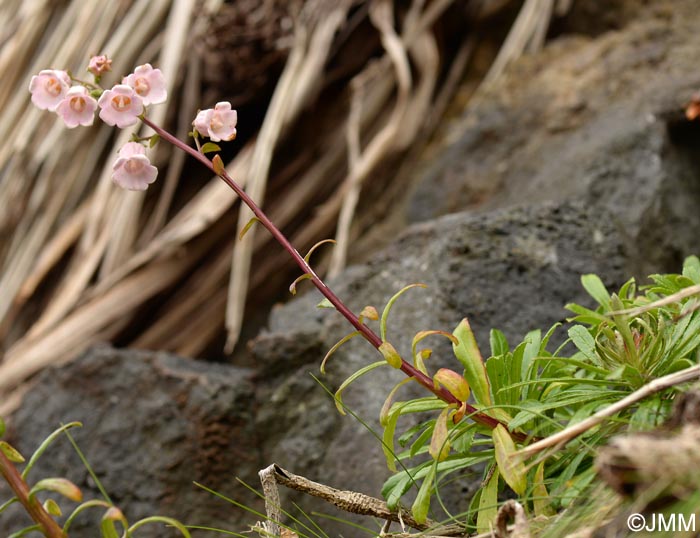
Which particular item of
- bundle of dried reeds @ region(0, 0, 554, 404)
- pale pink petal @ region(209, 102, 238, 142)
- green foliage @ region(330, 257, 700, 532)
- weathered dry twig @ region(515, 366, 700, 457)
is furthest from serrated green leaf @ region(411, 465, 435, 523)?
bundle of dried reeds @ region(0, 0, 554, 404)

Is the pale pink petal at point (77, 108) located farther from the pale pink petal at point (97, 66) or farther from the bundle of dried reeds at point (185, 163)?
the bundle of dried reeds at point (185, 163)

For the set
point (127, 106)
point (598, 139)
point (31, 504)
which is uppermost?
point (127, 106)

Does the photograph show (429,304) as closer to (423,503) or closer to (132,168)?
(423,503)

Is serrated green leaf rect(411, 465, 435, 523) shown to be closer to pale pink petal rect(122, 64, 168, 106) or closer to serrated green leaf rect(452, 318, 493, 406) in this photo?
serrated green leaf rect(452, 318, 493, 406)

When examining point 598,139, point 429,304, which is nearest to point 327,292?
point 429,304

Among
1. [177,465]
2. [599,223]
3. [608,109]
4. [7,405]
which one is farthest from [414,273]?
[7,405]

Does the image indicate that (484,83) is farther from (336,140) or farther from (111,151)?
(111,151)

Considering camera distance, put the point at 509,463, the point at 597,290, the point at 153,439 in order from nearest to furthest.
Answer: the point at 509,463
the point at 597,290
the point at 153,439
